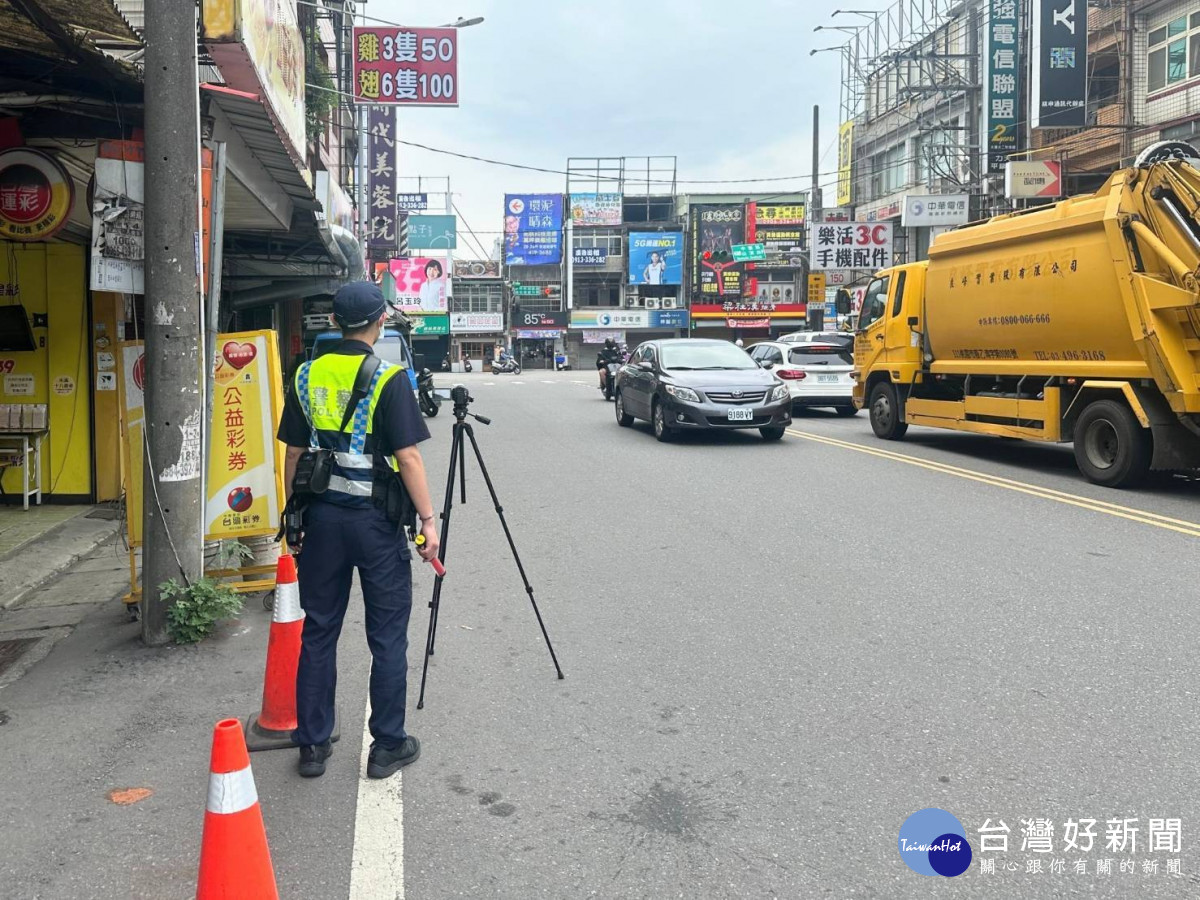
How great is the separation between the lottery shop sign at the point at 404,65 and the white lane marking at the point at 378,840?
1752cm

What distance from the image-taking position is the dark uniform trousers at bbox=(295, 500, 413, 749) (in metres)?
3.65

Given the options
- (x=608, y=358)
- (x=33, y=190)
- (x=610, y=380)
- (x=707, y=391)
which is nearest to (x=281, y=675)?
(x=33, y=190)

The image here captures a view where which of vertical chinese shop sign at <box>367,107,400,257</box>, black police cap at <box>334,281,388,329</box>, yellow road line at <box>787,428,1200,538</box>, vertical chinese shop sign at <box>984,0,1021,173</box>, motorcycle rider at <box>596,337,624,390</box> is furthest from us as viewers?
vertical chinese shop sign at <box>367,107,400,257</box>

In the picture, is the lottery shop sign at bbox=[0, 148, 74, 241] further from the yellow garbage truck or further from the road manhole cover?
the yellow garbage truck

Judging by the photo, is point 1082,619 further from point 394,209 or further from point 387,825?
point 394,209

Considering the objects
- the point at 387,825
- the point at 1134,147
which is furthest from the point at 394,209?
the point at 387,825

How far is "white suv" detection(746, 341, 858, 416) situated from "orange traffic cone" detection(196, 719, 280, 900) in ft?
56.0

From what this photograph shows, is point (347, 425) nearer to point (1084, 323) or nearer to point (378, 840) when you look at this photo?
point (378, 840)

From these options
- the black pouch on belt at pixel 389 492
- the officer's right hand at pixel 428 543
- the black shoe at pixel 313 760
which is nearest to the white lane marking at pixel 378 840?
the black shoe at pixel 313 760

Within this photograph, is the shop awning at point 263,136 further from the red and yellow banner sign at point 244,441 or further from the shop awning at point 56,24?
the red and yellow banner sign at point 244,441

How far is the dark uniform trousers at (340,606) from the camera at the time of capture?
12.0 ft

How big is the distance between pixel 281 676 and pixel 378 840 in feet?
3.65

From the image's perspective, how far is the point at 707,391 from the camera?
13.9m

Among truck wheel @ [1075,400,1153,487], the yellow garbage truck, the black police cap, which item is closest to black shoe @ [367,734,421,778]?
the black police cap
